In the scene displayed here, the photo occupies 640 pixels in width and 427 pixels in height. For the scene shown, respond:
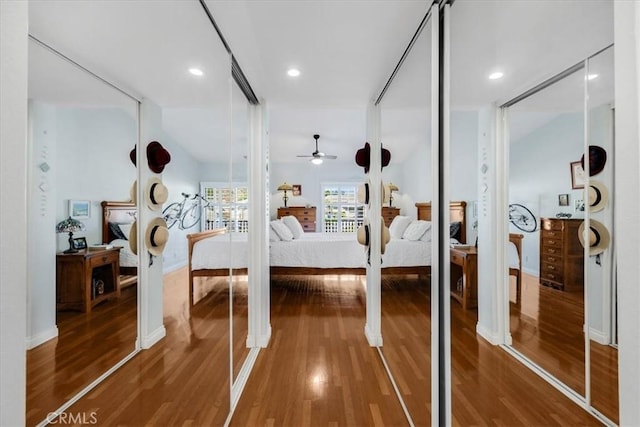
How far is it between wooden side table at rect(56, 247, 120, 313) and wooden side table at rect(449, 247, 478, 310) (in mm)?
1158

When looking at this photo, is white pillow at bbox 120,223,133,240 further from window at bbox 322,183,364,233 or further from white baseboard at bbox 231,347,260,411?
window at bbox 322,183,364,233

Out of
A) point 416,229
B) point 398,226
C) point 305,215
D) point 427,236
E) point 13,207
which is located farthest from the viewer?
point 305,215

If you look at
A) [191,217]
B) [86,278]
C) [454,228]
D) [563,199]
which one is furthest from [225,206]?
[563,199]

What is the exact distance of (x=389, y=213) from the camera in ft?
6.66

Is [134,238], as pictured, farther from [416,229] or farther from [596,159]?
[416,229]

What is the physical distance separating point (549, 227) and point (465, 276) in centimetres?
45

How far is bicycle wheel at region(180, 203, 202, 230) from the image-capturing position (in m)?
1.25

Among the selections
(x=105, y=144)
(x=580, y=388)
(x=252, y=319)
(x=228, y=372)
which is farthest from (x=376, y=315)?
(x=105, y=144)

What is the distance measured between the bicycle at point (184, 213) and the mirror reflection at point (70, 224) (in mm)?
358

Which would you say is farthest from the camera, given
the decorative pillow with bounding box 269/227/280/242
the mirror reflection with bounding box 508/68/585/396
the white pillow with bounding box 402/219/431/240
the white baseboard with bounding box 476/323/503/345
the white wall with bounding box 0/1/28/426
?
the decorative pillow with bounding box 269/227/280/242

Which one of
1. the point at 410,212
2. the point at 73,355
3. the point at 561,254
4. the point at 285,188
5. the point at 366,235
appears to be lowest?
the point at 73,355

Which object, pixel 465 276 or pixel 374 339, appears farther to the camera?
pixel 374 339

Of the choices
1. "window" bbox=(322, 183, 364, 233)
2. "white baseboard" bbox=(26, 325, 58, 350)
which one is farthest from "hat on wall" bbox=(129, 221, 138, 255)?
"window" bbox=(322, 183, 364, 233)

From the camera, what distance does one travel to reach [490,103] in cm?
85
